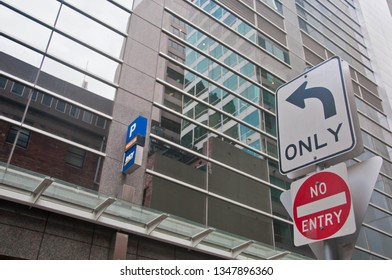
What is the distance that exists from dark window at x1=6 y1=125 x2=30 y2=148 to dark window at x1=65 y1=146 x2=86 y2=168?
4.29ft

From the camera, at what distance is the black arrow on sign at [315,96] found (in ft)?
11.7

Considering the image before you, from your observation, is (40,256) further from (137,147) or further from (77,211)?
(137,147)

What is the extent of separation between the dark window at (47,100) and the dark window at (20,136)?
1.20m

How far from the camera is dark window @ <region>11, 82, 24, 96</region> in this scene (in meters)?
11.8

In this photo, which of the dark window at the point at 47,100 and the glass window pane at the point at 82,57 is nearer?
the dark window at the point at 47,100

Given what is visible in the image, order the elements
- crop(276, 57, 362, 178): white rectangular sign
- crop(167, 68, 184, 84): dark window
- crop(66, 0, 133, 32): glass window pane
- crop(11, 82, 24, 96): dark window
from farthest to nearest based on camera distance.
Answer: crop(167, 68, 184, 84): dark window < crop(66, 0, 133, 32): glass window pane < crop(11, 82, 24, 96): dark window < crop(276, 57, 362, 178): white rectangular sign

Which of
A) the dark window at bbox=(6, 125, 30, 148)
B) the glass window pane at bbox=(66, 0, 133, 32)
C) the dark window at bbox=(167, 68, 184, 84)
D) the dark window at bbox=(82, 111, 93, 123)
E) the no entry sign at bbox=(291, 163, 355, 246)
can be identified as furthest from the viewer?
the dark window at bbox=(167, 68, 184, 84)

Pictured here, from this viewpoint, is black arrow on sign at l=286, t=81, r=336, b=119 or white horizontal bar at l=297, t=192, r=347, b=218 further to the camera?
black arrow on sign at l=286, t=81, r=336, b=119

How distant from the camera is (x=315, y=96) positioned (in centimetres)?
380

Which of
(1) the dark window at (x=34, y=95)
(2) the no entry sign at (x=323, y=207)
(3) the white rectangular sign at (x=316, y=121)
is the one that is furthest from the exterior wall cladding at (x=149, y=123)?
(2) the no entry sign at (x=323, y=207)

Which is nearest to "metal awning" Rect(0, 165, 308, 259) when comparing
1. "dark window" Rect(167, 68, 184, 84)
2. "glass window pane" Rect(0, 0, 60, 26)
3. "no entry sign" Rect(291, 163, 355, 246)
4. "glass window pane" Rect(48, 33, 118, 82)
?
"glass window pane" Rect(48, 33, 118, 82)

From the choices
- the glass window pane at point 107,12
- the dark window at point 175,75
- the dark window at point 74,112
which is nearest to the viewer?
the dark window at point 74,112

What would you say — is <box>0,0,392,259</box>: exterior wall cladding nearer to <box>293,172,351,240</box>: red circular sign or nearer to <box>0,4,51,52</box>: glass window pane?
<box>0,4,51,52</box>: glass window pane

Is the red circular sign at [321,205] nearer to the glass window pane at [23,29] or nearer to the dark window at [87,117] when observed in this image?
the dark window at [87,117]
